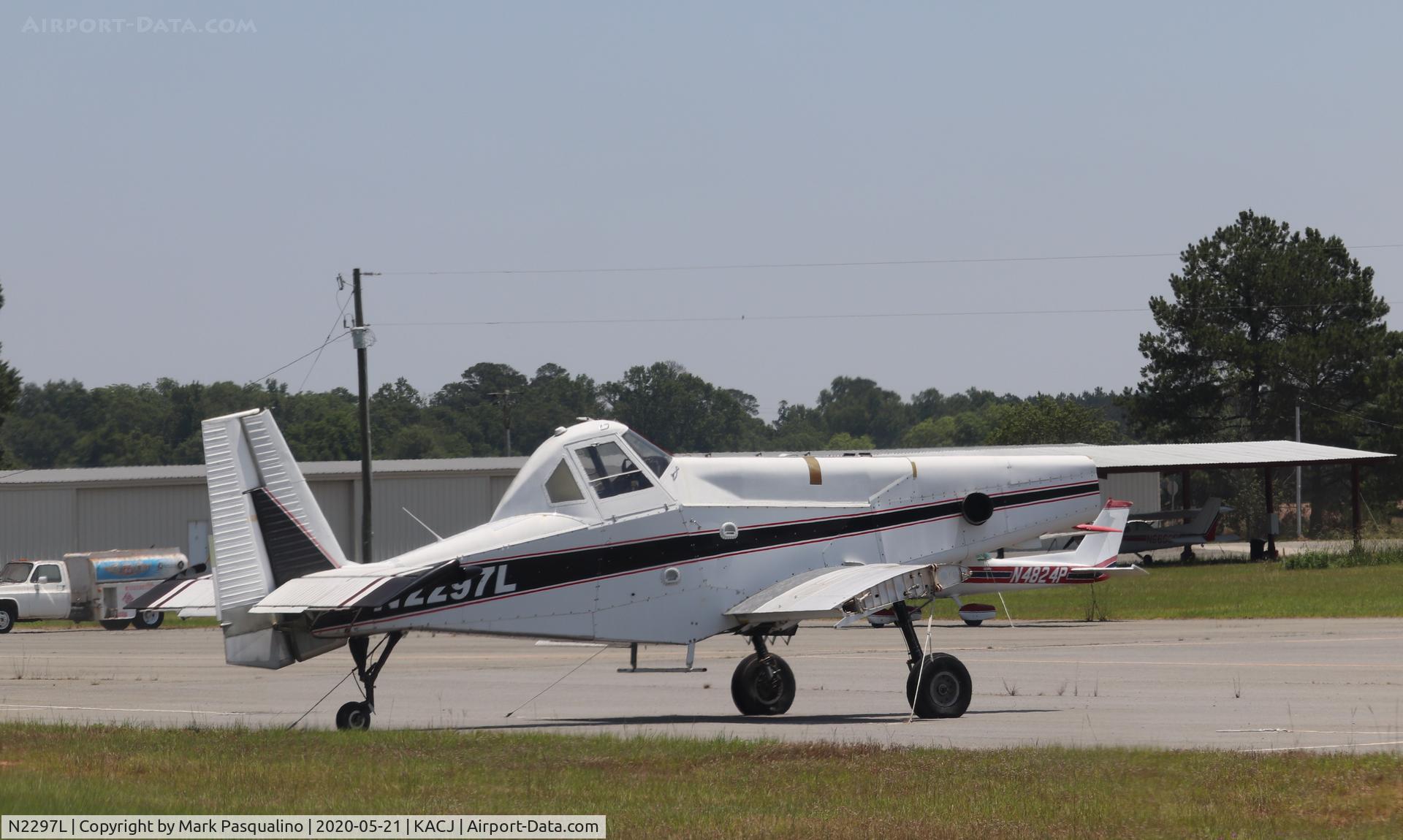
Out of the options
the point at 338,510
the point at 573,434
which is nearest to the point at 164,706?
the point at 573,434

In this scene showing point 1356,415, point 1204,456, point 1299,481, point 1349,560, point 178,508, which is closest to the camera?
point 1349,560

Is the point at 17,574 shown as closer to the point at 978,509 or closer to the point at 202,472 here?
the point at 202,472

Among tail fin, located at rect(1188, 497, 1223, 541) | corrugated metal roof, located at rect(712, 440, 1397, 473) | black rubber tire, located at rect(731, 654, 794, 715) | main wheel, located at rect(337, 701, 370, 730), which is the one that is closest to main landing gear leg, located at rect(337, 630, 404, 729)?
main wheel, located at rect(337, 701, 370, 730)

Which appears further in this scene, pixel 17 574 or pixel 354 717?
pixel 17 574

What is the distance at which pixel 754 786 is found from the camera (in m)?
11.0

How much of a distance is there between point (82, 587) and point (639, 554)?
104 feet

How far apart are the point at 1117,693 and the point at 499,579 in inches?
312

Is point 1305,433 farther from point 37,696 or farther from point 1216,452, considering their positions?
point 37,696

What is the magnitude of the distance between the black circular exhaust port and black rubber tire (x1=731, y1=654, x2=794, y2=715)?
2604 millimetres

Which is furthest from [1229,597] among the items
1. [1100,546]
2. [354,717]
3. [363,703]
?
[354,717]

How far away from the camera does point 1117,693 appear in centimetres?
1822

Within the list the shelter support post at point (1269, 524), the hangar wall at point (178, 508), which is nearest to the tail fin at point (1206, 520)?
the shelter support post at point (1269, 524)

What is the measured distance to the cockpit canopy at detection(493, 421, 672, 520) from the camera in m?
15.6

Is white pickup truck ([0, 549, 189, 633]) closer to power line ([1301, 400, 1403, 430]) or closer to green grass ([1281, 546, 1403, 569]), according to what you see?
green grass ([1281, 546, 1403, 569])
